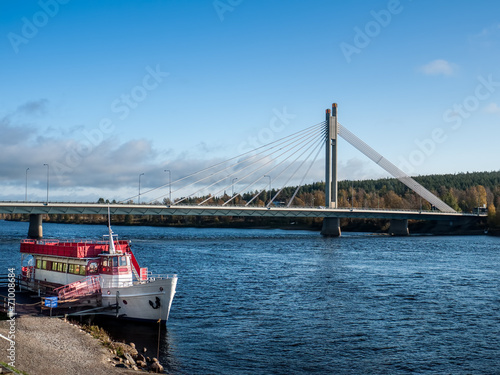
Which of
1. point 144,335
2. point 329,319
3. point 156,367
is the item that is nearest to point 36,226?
point 144,335

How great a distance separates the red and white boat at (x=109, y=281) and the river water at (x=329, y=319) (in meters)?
1.35

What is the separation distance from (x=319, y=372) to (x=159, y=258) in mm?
47757

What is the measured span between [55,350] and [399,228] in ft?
389

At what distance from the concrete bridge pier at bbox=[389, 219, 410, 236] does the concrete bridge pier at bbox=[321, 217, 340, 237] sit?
1849 cm

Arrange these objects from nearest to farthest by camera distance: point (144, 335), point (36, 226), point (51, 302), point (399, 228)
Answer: point (144, 335) < point (51, 302) < point (36, 226) < point (399, 228)

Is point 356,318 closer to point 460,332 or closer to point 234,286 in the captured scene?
point 460,332

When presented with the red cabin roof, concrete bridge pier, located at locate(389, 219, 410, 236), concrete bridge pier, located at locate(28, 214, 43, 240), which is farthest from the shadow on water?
concrete bridge pier, located at locate(389, 219, 410, 236)

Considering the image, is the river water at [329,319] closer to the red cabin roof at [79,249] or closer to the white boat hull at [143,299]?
the white boat hull at [143,299]

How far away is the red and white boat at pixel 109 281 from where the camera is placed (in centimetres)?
3147

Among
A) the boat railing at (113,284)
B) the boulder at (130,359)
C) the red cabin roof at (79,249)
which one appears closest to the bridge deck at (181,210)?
the red cabin roof at (79,249)

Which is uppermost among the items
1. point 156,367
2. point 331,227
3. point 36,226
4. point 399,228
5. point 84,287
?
point 36,226

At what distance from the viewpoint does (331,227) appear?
124 meters

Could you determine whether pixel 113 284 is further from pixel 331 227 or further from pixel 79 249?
pixel 331 227

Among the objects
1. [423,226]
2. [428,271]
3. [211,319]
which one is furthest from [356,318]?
[423,226]
